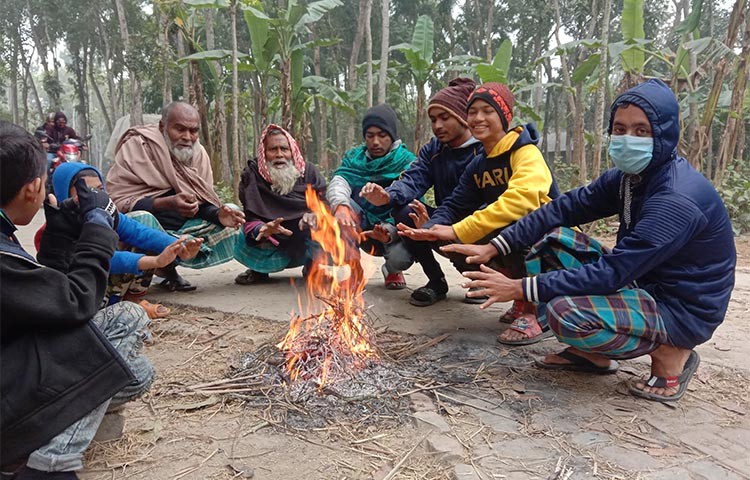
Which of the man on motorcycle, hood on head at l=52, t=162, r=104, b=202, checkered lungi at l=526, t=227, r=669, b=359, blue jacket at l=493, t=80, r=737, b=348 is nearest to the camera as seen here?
blue jacket at l=493, t=80, r=737, b=348

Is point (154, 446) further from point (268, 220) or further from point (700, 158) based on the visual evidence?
point (700, 158)

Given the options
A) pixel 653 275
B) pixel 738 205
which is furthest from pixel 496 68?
pixel 653 275

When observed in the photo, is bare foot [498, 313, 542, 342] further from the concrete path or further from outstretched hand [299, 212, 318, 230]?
outstretched hand [299, 212, 318, 230]

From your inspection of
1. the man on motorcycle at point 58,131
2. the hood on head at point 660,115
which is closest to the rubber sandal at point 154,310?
the hood on head at point 660,115

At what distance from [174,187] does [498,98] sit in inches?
110

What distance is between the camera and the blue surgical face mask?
7.43 feet

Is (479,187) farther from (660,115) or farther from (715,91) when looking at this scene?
(715,91)

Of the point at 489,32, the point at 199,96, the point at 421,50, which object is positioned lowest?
the point at 199,96

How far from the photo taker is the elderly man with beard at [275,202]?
4367mm

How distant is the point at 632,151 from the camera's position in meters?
2.29

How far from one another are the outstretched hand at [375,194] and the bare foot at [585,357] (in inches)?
69.4

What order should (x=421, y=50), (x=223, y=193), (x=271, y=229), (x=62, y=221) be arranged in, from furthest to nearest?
1. (x=223, y=193)
2. (x=421, y=50)
3. (x=271, y=229)
4. (x=62, y=221)

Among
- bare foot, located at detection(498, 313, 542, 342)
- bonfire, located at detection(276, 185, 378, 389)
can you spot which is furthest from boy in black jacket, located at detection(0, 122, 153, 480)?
bare foot, located at detection(498, 313, 542, 342)

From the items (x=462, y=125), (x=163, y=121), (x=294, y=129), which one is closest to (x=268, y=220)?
(x=163, y=121)
